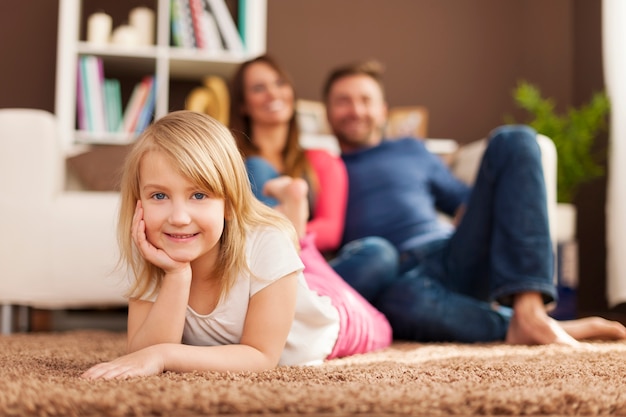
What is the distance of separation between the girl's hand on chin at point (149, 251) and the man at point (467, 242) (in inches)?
29.9

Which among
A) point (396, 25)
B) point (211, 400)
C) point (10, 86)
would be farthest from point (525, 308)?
point (10, 86)

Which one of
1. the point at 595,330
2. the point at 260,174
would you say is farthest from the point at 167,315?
the point at 595,330

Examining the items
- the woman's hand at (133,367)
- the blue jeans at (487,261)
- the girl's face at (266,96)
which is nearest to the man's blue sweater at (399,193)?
the blue jeans at (487,261)

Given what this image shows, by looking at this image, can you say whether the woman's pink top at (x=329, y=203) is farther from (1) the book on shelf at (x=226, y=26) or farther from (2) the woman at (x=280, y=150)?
(1) the book on shelf at (x=226, y=26)

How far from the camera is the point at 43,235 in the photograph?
6.68ft

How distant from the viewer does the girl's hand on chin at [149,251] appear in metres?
1.06

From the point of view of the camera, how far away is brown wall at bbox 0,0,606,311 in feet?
11.9

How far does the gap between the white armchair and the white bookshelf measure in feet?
2.88

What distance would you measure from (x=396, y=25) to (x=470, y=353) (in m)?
2.61

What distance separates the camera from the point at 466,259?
176cm

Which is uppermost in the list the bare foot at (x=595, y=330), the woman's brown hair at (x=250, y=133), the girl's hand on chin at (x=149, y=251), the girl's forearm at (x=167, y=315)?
the woman's brown hair at (x=250, y=133)

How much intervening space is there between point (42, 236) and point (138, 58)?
135 cm

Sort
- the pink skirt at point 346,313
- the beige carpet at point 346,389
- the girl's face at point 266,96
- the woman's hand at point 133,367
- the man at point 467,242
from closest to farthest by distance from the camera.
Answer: the beige carpet at point 346,389 → the woman's hand at point 133,367 → the pink skirt at point 346,313 → the man at point 467,242 → the girl's face at point 266,96

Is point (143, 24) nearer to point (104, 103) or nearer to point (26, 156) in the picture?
point (104, 103)
